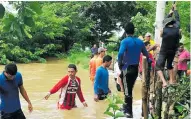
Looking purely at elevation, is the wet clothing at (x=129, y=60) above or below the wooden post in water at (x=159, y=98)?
above

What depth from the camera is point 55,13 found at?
31406 millimetres

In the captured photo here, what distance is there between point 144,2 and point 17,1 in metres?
15.2

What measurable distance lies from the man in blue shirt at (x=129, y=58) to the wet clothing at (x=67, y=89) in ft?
5.33

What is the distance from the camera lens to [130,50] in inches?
276

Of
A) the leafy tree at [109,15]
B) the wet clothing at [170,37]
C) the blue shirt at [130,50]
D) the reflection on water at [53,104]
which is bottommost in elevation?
the reflection on water at [53,104]

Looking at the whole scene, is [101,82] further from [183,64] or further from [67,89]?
[183,64]

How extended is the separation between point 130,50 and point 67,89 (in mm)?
2082

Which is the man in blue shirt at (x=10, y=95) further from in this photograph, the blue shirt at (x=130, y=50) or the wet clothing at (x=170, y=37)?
the wet clothing at (x=170, y=37)

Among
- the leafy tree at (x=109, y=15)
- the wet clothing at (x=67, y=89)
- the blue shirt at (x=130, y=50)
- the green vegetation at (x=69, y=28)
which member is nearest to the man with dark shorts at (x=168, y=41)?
the blue shirt at (x=130, y=50)

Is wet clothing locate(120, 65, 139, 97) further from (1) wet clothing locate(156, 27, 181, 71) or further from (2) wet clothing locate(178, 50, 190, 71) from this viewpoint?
(2) wet clothing locate(178, 50, 190, 71)

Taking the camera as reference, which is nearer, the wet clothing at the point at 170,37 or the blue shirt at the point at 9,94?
the blue shirt at the point at 9,94

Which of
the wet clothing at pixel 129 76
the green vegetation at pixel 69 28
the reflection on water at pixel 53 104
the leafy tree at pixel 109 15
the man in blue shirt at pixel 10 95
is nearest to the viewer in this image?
the man in blue shirt at pixel 10 95

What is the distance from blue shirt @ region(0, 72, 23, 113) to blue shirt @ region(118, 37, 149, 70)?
1.75m

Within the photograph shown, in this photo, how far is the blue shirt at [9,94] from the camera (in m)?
6.33
